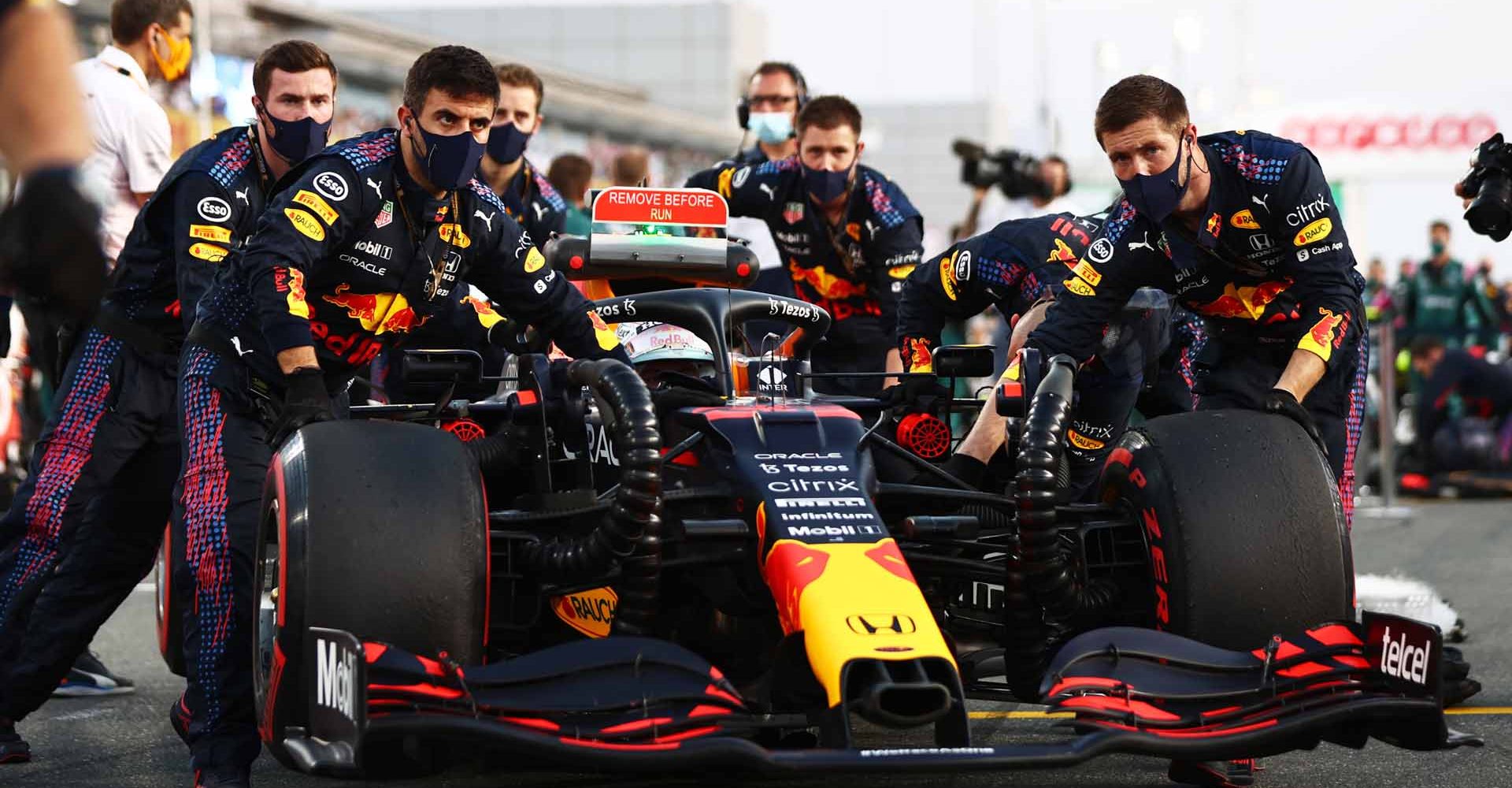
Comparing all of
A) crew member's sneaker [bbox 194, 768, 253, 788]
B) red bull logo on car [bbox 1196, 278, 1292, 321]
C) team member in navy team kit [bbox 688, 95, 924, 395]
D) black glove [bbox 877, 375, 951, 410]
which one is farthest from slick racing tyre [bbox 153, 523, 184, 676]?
red bull logo on car [bbox 1196, 278, 1292, 321]

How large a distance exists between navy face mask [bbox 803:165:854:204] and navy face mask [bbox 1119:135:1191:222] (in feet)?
9.01

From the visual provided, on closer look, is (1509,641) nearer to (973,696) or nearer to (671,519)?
(973,696)

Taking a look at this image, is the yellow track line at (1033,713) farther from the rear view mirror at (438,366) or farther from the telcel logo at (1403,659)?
the rear view mirror at (438,366)

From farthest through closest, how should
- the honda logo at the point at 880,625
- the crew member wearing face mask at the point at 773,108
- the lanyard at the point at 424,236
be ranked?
1. the crew member wearing face mask at the point at 773,108
2. the lanyard at the point at 424,236
3. the honda logo at the point at 880,625

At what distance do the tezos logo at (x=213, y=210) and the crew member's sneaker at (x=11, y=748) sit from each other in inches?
61.9

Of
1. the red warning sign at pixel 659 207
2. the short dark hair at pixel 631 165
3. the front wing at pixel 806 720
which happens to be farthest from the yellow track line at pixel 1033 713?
the short dark hair at pixel 631 165

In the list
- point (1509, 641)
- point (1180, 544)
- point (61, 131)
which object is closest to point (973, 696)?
point (1180, 544)

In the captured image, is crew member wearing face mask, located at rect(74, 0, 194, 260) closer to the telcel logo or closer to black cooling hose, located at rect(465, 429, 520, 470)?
black cooling hose, located at rect(465, 429, 520, 470)

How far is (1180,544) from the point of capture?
14.6 feet

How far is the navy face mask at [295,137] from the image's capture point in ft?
18.3

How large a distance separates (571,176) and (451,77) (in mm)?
5414

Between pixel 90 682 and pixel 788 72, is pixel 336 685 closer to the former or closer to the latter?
pixel 90 682

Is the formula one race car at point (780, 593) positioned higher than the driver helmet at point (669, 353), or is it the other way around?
the driver helmet at point (669, 353)

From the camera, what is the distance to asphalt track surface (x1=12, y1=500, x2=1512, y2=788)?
16.8ft
